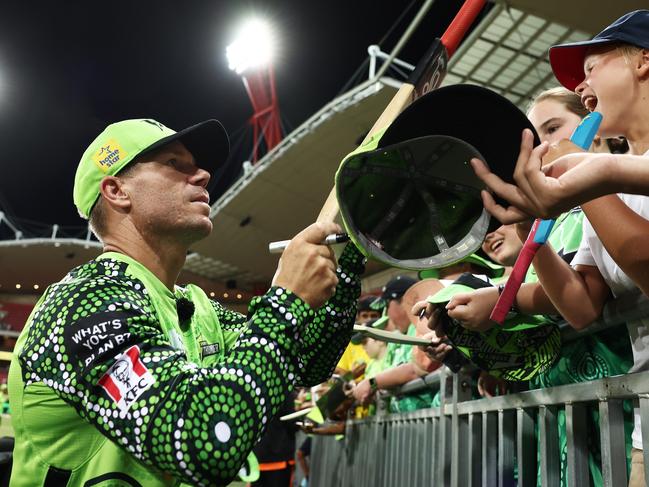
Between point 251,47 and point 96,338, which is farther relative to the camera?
point 251,47

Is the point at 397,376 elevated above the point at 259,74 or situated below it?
below

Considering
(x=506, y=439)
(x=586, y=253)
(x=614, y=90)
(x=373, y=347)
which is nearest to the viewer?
(x=614, y=90)

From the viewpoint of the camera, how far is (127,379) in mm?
1350

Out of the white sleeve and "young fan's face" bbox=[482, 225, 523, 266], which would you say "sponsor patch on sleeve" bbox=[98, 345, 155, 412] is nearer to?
the white sleeve

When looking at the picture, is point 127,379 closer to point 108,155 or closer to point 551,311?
point 108,155

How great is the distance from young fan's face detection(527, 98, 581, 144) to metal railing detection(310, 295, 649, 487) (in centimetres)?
65

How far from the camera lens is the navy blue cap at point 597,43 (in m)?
1.47

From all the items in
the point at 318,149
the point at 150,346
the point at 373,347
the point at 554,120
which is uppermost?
the point at 318,149

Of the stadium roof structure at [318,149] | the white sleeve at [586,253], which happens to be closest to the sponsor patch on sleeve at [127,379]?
the white sleeve at [586,253]

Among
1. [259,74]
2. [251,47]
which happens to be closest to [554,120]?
[251,47]

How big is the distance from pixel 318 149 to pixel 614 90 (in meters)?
15.2

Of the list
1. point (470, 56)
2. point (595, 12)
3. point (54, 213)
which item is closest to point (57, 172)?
point (54, 213)

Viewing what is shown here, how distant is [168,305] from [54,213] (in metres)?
38.6

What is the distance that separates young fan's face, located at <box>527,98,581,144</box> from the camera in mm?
1970
